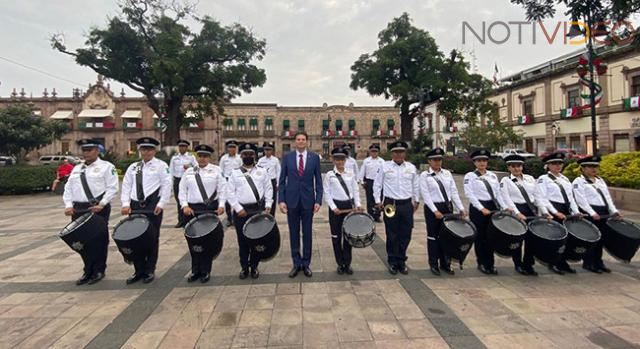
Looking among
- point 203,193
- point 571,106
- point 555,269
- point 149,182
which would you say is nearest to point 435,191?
point 555,269

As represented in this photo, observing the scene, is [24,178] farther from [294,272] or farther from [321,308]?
[321,308]

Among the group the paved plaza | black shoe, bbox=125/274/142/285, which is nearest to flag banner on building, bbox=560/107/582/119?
the paved plaza

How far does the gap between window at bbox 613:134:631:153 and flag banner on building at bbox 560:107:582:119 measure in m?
3.60

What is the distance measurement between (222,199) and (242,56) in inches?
1045

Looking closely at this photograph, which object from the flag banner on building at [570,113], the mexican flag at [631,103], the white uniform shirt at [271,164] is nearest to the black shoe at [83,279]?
the white uniform shirt at [271,164]

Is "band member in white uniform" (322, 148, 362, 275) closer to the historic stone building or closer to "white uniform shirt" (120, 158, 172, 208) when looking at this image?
"white uniform shirt" (120, 158, 172, 208)

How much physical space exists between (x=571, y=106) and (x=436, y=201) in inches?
1433

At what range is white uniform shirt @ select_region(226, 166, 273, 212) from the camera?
4.61m

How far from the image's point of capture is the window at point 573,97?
31462 mm

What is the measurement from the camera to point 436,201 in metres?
4.64

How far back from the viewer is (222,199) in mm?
4691

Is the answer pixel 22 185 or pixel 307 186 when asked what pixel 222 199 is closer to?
pixel 307 186

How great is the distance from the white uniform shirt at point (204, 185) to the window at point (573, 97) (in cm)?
3745

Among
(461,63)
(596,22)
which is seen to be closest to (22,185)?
(596,22)
